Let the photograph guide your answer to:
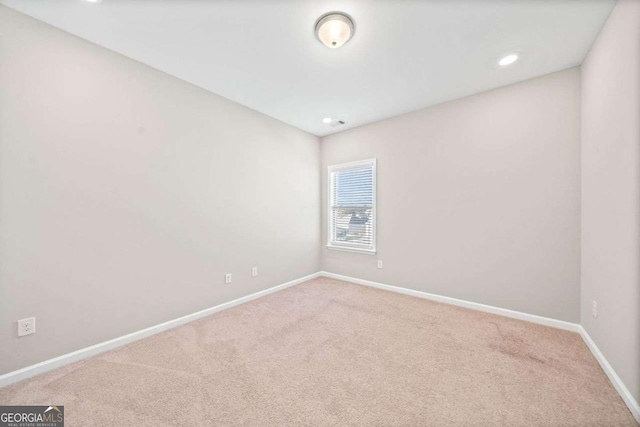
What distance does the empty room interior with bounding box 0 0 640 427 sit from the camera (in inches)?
60.2

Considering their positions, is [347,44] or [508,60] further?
[508,60]

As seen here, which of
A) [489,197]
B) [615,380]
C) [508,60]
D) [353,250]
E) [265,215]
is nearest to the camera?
[615,380]

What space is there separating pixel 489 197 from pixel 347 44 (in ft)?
7.55

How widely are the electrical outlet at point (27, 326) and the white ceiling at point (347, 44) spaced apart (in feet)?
Answer: 7.28

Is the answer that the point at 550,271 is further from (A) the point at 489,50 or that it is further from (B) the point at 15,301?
(B) the point at 15,301

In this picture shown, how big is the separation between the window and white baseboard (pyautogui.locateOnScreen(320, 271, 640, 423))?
21.2 inches

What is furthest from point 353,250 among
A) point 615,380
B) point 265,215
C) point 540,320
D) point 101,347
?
point 101,347

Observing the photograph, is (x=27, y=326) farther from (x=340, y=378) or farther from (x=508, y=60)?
(x=508, y=60)

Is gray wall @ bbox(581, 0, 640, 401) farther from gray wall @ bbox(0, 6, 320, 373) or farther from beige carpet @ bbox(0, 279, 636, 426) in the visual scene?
gray wall @ bbox(0, 6, 320, 373)

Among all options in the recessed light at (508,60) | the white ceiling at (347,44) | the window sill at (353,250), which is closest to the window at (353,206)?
the window sill at (353,250)

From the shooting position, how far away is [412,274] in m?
3.35

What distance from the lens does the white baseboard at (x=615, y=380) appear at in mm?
1371

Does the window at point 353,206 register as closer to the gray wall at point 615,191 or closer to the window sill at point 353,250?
the window sill at point 353,250

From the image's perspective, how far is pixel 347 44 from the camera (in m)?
2.01
